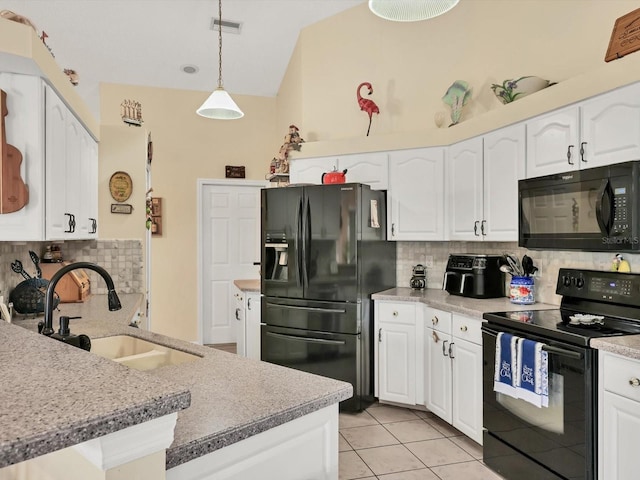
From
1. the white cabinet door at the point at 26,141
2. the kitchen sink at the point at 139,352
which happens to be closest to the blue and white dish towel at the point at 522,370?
the kitchen sink at the point at 139,352

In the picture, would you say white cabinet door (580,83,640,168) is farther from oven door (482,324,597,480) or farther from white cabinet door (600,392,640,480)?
white cabinet door (600,392,640,480)

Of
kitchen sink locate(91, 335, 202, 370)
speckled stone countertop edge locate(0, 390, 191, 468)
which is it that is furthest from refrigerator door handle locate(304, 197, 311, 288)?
speckled stone countertop edge locate(0, 390, 191, 468)

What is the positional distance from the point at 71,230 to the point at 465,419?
2594mm

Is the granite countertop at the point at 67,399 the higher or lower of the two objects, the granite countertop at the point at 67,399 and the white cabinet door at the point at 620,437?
the higher

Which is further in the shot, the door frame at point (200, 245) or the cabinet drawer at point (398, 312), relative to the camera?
the door frame at point (200, 245)

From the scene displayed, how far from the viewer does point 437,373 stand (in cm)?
325

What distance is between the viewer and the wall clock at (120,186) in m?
3.86

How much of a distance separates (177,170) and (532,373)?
4.55 meters

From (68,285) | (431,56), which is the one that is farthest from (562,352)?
(68,285)

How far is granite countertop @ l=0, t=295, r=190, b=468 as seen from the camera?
625 mm

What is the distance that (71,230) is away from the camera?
238 centimetres

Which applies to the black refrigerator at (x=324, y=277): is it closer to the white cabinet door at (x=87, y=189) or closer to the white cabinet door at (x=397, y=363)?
the white cabinet door at (x=397, y=363)

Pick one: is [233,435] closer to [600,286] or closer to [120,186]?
[600,286]

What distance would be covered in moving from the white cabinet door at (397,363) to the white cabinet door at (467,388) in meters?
0.45
